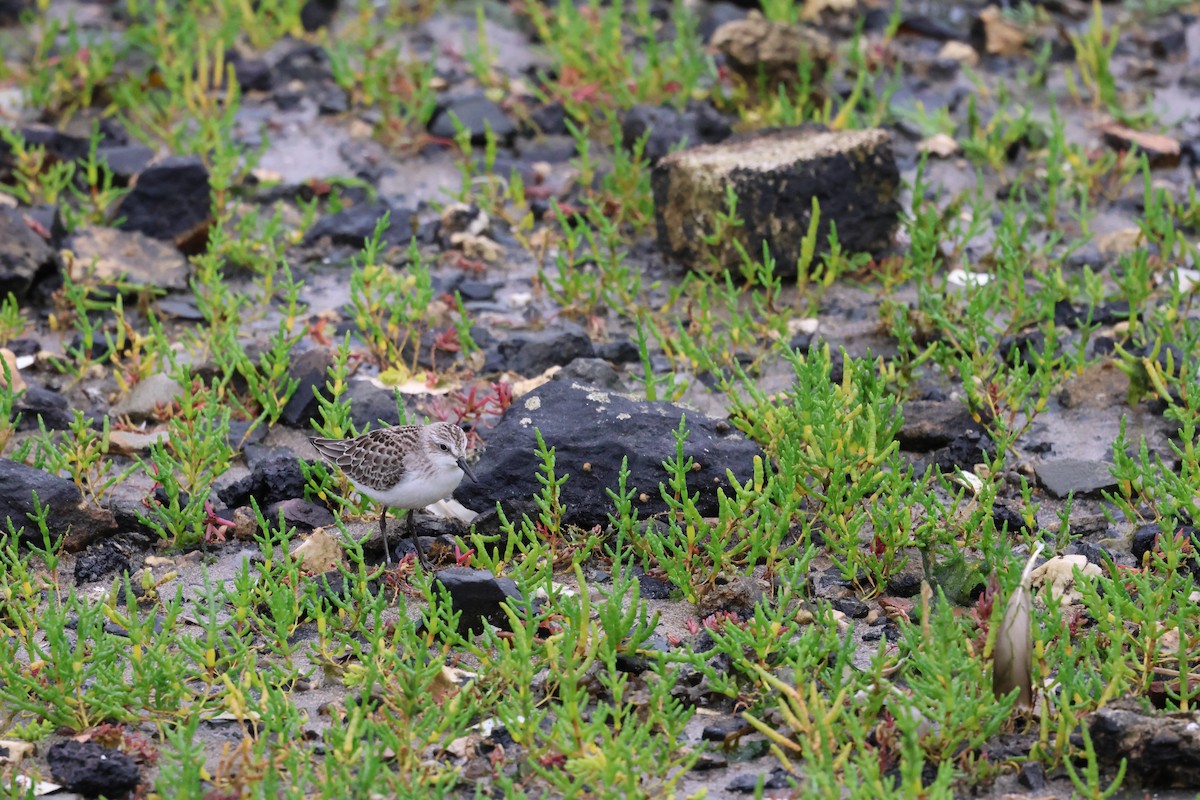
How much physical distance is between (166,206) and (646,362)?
3212 mm

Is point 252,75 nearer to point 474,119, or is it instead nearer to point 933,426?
point 474,119

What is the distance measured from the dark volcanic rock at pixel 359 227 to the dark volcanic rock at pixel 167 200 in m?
0.62

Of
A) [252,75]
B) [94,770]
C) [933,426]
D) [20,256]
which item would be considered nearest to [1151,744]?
[933,426]

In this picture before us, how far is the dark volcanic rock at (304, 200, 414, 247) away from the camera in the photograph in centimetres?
798

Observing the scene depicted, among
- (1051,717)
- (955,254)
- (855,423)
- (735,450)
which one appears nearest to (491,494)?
(735,450)

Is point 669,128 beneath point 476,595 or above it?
above

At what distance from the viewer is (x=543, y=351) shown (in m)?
6.82

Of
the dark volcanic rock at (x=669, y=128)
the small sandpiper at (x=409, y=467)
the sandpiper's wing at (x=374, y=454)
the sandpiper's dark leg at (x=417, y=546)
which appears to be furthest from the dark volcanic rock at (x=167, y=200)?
the sandpiper's dark leg at (x=417, y=546)

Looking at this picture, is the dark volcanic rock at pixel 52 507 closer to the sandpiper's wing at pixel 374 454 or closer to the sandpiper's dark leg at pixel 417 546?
the sandpiper's wing at pixel 374 454

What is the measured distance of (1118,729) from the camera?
13.5 feet

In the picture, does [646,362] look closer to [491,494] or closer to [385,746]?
[491,494]

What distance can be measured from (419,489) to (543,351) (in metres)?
1.79

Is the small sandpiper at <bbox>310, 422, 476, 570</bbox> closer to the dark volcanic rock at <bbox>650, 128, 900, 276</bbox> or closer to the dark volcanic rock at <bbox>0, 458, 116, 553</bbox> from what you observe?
the dark volcanic rock at <bbox>0, 458, 116, 553</bbox>

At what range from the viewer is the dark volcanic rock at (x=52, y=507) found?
5406mm
